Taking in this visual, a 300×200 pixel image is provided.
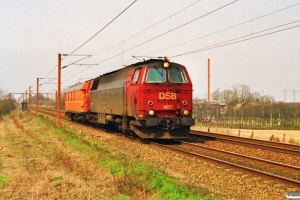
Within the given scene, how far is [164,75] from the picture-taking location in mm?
17172

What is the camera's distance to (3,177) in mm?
10195

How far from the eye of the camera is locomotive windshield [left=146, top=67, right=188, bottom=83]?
1697cm

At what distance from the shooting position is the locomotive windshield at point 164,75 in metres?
17.0

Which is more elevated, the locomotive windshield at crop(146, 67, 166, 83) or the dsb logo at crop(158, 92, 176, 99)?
the locomotive windshield at crop(146, 67, 166, 83)

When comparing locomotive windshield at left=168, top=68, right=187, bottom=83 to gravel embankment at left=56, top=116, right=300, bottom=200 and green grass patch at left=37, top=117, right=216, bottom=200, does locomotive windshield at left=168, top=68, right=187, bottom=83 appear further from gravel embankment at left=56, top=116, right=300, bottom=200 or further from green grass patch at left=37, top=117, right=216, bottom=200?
green grass patch at left=37, top=117, right=216, bottom=200

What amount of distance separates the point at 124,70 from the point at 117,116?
8.54 ft

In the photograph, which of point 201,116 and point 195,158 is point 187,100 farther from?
point 201,116

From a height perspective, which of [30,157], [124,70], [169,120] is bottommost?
[30,157]

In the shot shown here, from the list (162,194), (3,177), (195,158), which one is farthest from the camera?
(195,158)

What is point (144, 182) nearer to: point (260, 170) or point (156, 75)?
point (260, 170)

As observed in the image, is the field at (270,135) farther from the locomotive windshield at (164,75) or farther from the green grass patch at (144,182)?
the green grass patch at (144,182)

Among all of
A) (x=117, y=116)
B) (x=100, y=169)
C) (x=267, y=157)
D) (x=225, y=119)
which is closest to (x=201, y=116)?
(x=225, y=119)

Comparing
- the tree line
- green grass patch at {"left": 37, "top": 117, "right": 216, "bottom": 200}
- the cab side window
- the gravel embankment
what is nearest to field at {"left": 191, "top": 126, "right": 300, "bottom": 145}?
the tree line

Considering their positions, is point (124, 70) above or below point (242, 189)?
above
